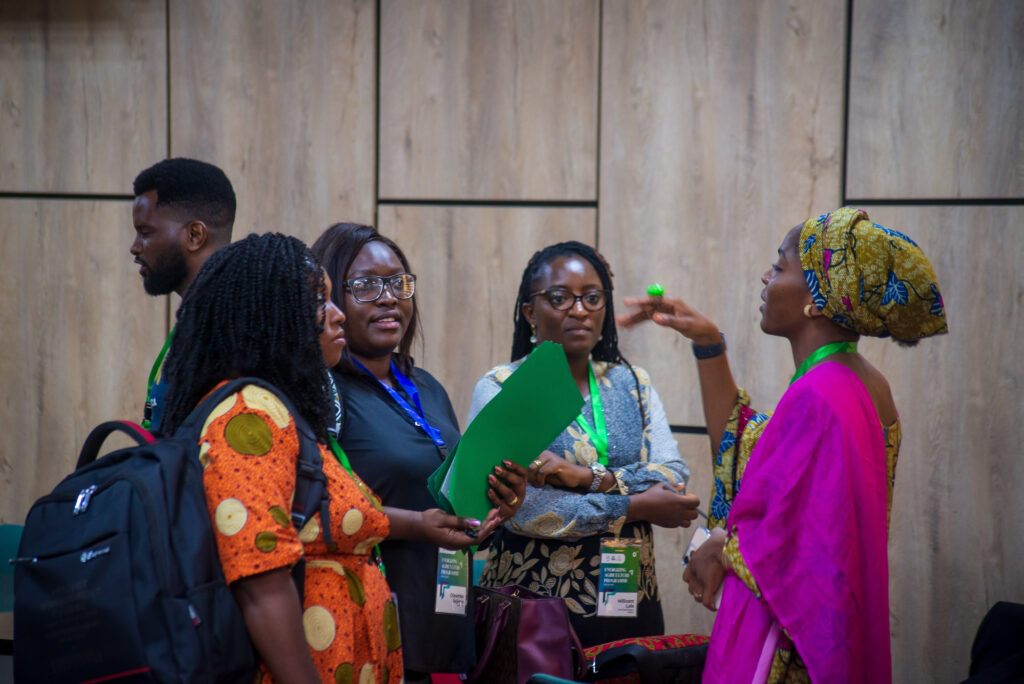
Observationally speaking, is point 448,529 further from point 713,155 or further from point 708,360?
point 713,155

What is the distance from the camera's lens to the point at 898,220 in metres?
3.39

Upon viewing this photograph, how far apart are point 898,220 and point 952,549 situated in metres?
1.35

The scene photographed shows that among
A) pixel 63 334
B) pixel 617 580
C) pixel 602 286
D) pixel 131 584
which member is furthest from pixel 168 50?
pixel 131 584

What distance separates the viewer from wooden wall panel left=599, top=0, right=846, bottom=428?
11.2ft

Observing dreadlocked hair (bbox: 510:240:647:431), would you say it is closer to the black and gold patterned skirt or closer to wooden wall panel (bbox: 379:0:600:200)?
the black and gold patterned skirt

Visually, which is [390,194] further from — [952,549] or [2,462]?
[952,549]

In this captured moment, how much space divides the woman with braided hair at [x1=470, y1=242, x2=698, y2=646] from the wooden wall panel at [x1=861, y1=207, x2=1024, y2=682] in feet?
4.67

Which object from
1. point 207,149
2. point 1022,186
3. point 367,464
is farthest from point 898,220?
point 207,149

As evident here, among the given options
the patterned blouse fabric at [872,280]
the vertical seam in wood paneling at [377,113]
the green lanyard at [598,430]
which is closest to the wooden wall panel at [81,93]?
the vertical seam in wood paneling at [377,113]

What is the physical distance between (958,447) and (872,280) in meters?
2.03

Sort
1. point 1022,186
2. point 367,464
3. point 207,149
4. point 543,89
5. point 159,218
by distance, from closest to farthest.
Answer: point 367,464 → point 159,218 → point 1022,186 → point 543,89 → point 207,149

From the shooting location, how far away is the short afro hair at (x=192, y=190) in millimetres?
2617

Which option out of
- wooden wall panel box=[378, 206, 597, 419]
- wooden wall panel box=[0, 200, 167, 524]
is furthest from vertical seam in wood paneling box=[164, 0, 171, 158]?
wooden wall panel box=[378, 206, 597, 419]

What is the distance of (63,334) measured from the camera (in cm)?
401
